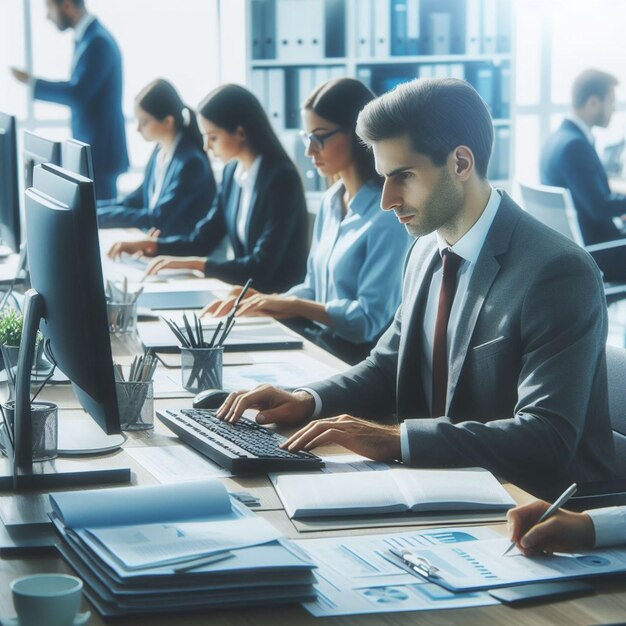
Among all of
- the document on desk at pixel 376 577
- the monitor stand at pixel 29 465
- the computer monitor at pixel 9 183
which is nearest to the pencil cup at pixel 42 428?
the monitor stand at pixel 29 465

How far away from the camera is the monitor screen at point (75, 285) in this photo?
1291 mm

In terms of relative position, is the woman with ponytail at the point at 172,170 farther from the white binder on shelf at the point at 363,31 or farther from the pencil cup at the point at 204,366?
the pencil cup at the point at 204,366

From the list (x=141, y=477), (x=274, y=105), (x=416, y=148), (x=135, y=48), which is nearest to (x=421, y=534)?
(x=141, y=477)

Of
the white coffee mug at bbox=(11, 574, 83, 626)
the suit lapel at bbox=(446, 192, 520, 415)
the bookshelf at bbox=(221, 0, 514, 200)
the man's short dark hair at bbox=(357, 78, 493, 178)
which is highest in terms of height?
the bookshelf at bbox=(221, 0, 514, 200)

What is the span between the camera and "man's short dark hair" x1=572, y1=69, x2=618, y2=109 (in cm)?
Result: 542

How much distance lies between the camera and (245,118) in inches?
141

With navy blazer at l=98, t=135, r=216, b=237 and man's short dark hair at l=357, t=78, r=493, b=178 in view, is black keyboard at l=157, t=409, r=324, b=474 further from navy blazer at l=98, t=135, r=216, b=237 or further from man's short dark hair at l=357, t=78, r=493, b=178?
navy blazer at l=98, t=135, r=216, b=237

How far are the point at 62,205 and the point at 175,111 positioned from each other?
3.29m

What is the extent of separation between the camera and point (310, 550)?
1.20m

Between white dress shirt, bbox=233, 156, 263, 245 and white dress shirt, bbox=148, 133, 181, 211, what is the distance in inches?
30.3

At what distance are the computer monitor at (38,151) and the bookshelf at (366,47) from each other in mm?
2738

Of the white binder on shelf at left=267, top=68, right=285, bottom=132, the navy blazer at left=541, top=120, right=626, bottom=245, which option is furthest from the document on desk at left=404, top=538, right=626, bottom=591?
the white binder on shelf at left=267, top=68, right=285, bottom=132

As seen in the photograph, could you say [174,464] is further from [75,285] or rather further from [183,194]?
[183,194]

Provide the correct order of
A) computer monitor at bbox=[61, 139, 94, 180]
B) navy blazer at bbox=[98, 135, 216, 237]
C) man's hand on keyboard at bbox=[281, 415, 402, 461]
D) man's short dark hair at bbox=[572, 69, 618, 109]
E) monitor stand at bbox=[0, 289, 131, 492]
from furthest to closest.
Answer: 1. man's short dark hair at bbox=[572, 69, 618, 109]
2. navy blazer at bbox=[98, 135, 216, 237]
3. computer monitor at bbox=[61, 139, 94, 180]
4. man's hand on keyboard at bbox=[281, 415, 402, 461]
5. monitor stand at bbox=[0, 289, 131, 492]
